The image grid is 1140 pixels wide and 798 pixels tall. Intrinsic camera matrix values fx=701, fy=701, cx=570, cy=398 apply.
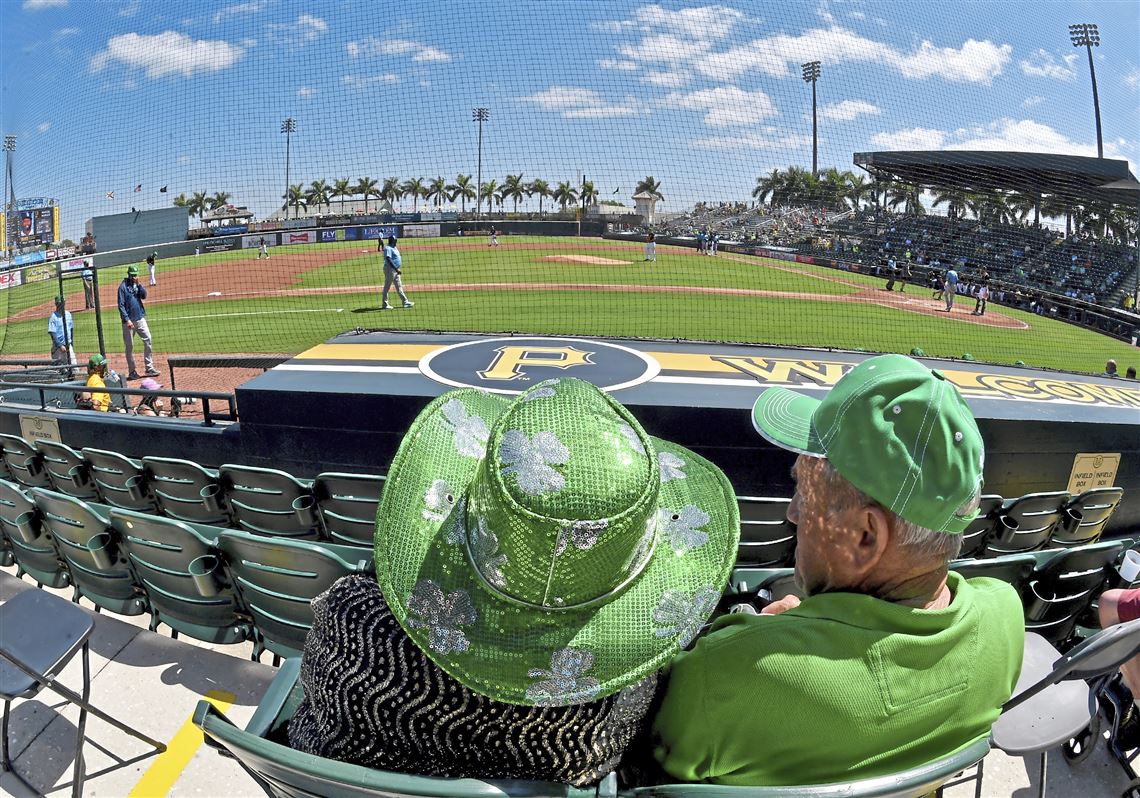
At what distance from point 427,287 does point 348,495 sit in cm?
1550

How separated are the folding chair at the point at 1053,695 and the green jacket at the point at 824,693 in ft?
1.79

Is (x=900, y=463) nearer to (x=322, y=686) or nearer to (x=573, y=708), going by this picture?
(x=573, y=708)

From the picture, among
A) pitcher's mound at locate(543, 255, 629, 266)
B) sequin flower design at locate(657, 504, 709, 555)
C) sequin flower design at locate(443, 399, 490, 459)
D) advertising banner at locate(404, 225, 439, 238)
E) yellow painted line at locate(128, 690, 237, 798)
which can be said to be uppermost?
advertising banner at locate(404, 225, 439, 238)

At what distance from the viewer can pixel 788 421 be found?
1.48 metres

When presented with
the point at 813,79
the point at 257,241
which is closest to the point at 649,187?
the point at 813,79

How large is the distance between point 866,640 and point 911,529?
0.22m

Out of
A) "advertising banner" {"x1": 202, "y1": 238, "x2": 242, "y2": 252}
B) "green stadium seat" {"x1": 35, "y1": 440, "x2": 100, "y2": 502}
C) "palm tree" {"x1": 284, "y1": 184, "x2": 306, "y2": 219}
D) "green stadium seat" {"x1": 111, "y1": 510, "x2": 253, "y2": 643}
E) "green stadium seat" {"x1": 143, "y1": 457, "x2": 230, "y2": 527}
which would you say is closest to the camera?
"green stadium seat" {"x1": 111, "y1": 510, "x2": 253, "y2": 643}

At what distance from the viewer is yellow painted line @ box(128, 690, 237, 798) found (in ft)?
8.16

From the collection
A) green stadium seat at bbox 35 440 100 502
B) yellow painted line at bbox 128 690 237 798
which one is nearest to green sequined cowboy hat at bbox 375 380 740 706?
yellow painted line at bbox 128 690 237 798

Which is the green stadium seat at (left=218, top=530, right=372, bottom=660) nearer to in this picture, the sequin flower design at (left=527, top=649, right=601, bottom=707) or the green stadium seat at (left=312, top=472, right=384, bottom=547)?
the green stadium seat at (left=312, top=472, right=384, bottom=547)

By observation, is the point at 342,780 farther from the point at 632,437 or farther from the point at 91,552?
the point at 91,552

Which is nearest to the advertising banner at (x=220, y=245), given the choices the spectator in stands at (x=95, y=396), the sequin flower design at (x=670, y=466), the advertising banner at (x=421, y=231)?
the advertising banner at (x=421, y=231)

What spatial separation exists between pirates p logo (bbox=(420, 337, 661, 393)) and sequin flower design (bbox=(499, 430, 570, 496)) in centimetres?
413

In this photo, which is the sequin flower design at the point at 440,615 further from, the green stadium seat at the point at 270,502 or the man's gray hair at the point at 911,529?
A: the green stadium seat at the point at 270,502
